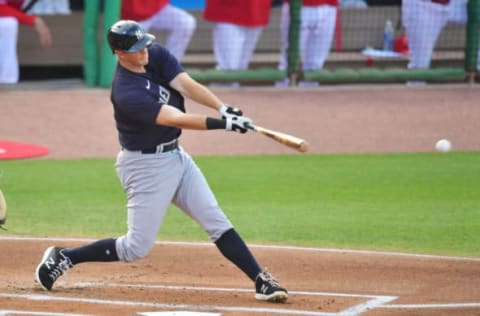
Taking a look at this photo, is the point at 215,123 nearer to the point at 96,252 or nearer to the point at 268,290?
the point at 268,290

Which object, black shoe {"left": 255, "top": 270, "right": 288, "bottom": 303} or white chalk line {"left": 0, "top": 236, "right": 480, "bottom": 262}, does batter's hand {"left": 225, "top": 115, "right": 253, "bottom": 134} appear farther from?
white chalk line {"left": 0, "top": 236, "right": 480, "bottom": 262}

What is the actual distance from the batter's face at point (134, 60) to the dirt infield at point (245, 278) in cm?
124

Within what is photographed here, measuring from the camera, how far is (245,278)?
7.35 meters

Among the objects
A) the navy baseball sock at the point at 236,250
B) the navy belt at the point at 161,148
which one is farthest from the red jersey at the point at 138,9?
the navy baseball sock at the point at 236,250

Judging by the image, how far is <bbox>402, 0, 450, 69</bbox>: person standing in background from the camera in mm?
14938

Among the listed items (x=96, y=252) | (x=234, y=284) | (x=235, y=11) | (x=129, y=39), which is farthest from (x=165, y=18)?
(x=129, y=39)

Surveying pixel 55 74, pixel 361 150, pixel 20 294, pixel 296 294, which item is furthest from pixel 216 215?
pixel 55 74

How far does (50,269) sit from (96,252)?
0.90 feet

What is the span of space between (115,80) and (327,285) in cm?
173

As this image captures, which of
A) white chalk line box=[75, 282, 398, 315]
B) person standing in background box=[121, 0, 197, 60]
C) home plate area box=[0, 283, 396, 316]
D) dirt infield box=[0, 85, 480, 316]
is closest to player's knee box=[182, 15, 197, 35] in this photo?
person standing in background box=[121, 0, 197, 60]

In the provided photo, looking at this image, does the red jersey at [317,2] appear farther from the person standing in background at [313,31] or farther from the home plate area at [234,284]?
the home plate area at [234,284]

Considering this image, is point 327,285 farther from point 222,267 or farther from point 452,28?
point 452,28

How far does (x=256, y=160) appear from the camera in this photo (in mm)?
11891

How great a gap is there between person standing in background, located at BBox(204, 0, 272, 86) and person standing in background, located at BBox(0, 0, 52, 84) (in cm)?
200
